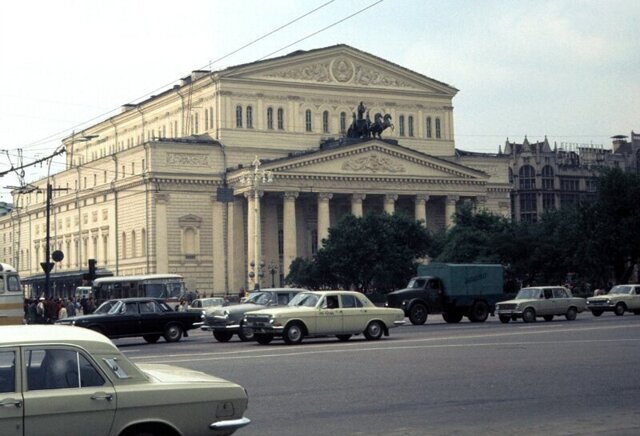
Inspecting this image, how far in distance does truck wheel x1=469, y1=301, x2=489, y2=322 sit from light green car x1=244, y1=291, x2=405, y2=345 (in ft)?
51.0

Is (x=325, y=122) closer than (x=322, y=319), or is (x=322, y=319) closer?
(x=322, y=319)

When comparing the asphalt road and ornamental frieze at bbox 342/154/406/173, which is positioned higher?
ornamental frieze at bbox 342/154/406/173

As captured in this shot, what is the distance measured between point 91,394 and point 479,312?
42340 mm

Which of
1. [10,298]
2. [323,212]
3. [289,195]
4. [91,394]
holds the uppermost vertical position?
[289,195]

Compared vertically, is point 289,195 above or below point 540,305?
above

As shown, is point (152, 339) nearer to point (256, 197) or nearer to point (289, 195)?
point (256, 197)

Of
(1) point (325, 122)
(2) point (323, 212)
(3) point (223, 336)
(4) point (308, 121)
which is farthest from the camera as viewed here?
(1) point (325, 122)

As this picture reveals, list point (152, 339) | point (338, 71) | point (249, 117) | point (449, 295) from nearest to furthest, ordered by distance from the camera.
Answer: point (152, 339) → point (449, 295) → point (249, 117) → point (338, 71)

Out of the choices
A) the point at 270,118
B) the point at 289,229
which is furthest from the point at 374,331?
the point at 270,118

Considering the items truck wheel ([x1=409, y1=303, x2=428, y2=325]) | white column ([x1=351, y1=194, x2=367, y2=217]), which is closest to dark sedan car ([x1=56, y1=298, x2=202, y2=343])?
truck wheel ([x1=409, y1=303, x2=428, y2=325])

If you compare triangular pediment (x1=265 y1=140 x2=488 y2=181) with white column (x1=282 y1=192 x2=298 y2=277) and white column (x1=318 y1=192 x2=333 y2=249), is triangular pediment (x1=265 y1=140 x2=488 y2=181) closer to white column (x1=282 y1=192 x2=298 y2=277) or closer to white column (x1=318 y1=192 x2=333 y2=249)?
white column (x1=318 y1=192 x2=333 y2=249)

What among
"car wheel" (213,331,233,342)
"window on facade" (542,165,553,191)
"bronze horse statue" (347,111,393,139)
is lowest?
"car wheel" (213,331,233,342)

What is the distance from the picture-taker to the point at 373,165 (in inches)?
3974

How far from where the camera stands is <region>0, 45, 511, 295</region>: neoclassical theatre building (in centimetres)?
9675
